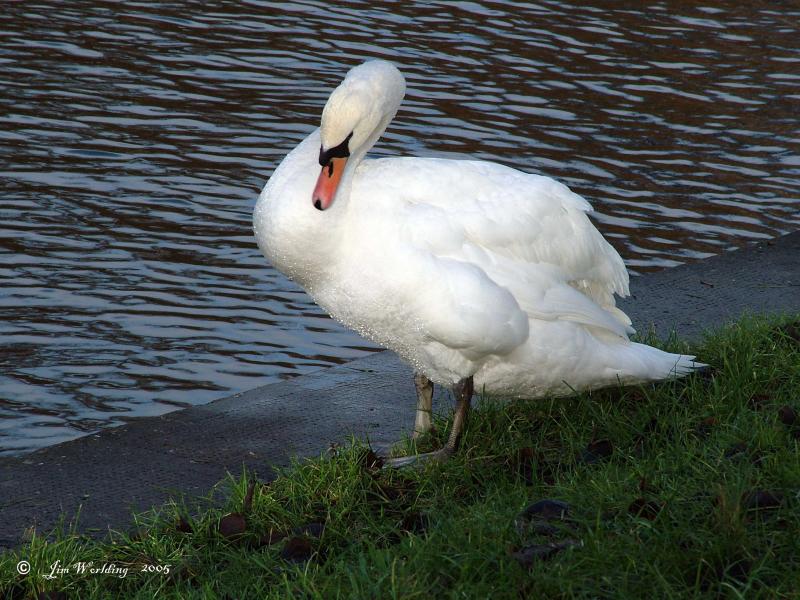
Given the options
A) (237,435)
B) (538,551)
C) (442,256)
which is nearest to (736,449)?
(538,551)

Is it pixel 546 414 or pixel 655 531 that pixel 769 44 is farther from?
pixel 655 531

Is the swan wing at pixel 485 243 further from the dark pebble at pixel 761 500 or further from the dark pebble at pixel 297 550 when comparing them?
the dark pebble at pixel 761 500

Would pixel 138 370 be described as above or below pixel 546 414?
below

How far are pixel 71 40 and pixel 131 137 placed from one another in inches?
90.1

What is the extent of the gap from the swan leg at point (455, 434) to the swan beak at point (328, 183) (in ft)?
Result: 3.00

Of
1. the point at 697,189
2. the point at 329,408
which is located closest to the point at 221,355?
the point at 329,408

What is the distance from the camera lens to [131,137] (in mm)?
9180

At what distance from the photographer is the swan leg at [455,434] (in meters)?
4.63

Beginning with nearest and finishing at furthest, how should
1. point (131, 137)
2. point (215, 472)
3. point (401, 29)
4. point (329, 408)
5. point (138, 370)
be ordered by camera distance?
point (215, 472)
point (329, 408)
point (138, 370)
point (131, 137)
point (401, 29)

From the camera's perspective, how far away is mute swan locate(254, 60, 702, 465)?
4312 mm

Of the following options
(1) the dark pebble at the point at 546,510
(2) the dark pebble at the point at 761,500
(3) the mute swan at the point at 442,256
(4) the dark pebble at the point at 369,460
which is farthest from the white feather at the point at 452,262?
(2) the dark pebble at the point at 761,500

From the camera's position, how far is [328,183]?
428 cm

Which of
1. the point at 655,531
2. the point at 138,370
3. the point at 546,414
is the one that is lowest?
the point at 138,370

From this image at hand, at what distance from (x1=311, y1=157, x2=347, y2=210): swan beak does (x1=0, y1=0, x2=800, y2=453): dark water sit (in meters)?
2.15
